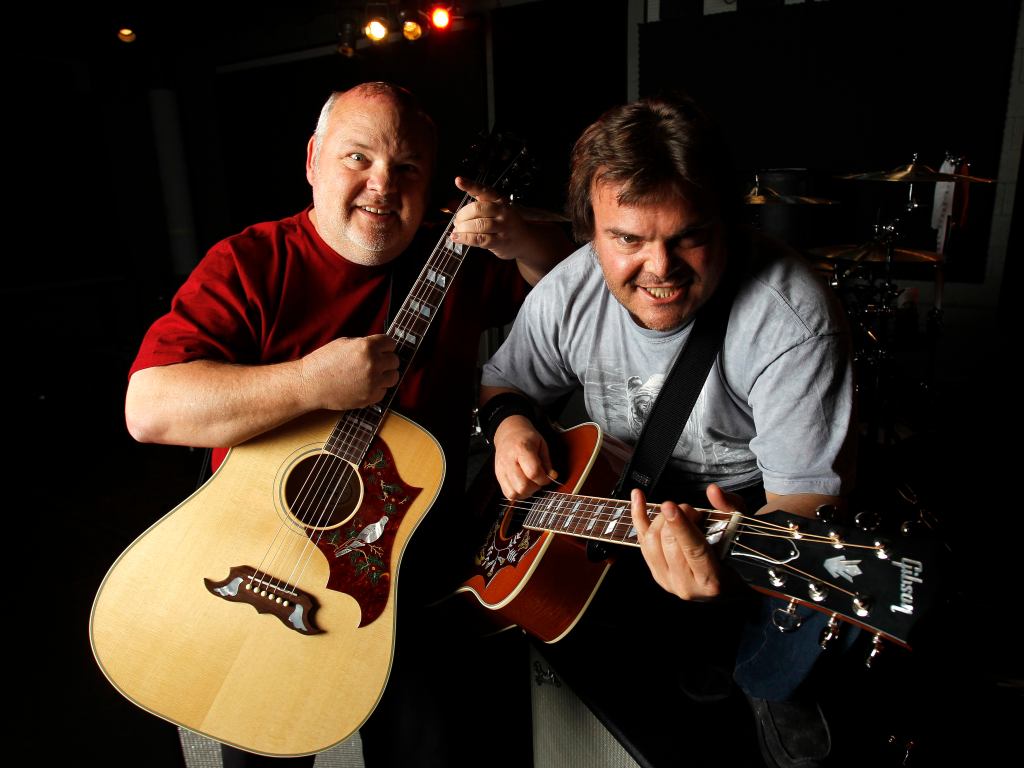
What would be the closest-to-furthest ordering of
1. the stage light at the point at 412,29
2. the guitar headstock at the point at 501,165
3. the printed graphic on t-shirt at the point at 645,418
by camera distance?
the printed graphic on t-shirt at the point at 645,418, the guitar headstock at the point at 501,165, the stage light at the point at 412,29

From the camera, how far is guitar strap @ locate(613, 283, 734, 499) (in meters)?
1.44

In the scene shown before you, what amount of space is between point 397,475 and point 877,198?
4.35 meters

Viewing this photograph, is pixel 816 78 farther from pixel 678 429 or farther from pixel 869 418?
pixel 678 429

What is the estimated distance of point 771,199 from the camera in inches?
151

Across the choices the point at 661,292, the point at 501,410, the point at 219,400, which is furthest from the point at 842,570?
the point at 219,400

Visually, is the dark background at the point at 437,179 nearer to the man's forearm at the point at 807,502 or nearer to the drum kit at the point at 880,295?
the drum kit at the point at 880,295

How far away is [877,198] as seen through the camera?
4625 mm

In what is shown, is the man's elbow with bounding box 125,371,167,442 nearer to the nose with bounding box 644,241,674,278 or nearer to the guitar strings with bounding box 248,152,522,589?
the guitar strings with bounding box 248,152,522,589

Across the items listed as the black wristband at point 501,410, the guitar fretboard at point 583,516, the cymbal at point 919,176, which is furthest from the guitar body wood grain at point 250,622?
the cymbal at point 919,176

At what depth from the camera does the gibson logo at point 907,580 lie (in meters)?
0.87

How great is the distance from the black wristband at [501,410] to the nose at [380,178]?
59cm

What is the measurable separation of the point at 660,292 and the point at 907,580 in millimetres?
697

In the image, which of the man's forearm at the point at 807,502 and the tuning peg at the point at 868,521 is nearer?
the tuning peg at the point at 868,521

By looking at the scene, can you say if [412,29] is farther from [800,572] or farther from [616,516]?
[800,572]
